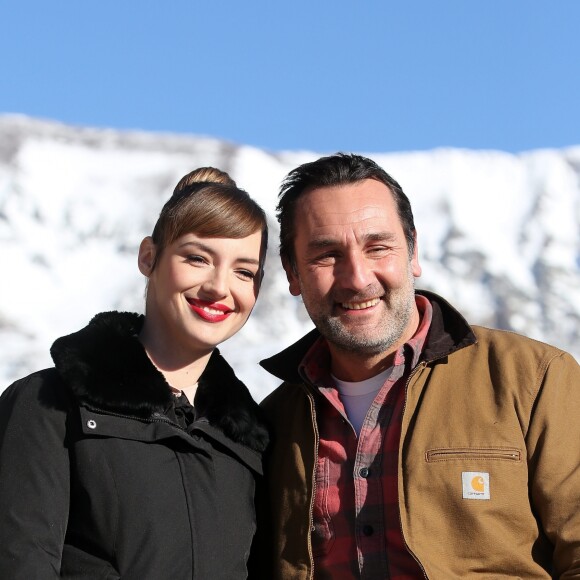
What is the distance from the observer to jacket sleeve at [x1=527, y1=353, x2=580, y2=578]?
204 cm

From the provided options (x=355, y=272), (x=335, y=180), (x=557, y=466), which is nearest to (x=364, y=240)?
(x=355, y=272)

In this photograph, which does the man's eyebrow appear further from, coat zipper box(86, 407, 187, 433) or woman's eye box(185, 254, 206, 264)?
coat zipper box(86, 407, 187, 433)

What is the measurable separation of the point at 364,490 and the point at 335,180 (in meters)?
0.78

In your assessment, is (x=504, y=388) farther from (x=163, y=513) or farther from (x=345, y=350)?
(x=163, y=513)

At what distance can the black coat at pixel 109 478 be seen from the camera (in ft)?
6.22

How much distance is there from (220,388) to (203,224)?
14.8 inches

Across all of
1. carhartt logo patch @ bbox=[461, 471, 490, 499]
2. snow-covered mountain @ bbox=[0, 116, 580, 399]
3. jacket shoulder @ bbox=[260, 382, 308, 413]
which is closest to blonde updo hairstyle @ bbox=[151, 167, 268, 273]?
jacket shoulder @ bbox=[260, 382, 308, 413]

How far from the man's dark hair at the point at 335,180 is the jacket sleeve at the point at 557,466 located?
56 cm

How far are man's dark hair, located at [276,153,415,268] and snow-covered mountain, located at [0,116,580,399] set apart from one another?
410 cm

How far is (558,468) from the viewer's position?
6.77 feet

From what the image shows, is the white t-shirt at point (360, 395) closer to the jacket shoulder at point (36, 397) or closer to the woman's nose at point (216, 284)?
the woman's nose at point (216, 284)

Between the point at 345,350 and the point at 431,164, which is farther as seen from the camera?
the point at 431,164

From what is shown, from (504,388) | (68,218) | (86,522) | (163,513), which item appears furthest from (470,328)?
(68,218)

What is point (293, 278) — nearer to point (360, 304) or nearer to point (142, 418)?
point (360, 304)
